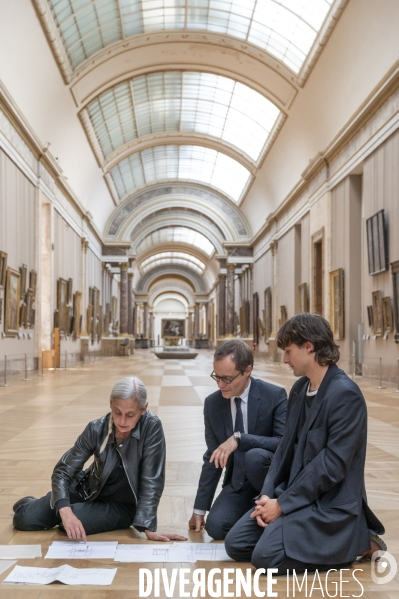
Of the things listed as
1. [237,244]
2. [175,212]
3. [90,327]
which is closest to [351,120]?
[90,327]

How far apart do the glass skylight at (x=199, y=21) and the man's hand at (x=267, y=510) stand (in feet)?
58.9

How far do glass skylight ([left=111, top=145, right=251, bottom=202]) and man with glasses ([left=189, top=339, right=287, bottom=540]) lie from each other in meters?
32.2

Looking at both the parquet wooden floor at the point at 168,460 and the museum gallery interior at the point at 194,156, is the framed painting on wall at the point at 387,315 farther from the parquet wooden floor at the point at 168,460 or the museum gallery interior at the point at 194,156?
the parquet wooden floor at the point at 168,460

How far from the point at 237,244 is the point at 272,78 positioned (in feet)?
57.4

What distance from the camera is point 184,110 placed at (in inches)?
1283

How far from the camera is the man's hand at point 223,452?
4023 mm

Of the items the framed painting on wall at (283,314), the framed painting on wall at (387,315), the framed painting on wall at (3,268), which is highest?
the framed painting on wall at (3,268)

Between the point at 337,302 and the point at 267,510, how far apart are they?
16.9 metres

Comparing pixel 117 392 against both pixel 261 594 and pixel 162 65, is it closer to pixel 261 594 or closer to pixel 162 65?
pixel 261 594

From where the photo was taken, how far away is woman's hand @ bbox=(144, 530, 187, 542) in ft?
13.2

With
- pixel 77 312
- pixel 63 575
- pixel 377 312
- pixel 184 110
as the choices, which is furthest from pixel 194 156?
pixel 63 575

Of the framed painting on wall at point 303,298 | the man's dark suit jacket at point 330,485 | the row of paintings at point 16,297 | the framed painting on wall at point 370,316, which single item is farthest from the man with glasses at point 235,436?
the framed painting on wall at point 303,298

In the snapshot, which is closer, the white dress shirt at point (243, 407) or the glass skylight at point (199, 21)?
the white dress shirt at point (243, 407)

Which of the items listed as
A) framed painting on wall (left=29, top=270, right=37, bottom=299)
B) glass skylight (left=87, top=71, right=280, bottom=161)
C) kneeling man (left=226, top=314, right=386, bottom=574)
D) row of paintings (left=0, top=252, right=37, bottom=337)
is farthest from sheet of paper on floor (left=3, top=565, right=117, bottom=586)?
glass skylight (left=87, top=71, right=280, bottom=161)
